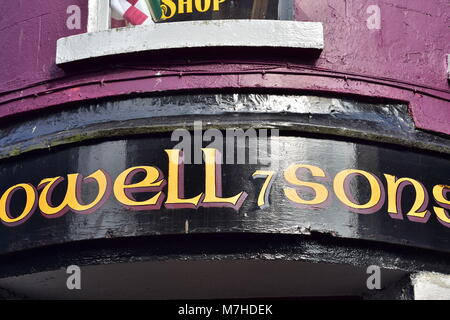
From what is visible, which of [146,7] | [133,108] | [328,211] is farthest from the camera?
[146,7]

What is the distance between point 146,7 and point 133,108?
1.75 metres

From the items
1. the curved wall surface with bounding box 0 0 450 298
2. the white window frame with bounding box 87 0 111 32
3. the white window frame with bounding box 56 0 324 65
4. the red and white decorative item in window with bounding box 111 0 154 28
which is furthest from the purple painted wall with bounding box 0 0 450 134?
the red and white decorative item in window with bounding box 111 0 154 28

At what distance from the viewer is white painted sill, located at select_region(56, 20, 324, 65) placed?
10.6m

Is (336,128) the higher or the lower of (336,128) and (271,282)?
the higher

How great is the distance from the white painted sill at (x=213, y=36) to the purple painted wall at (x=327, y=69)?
0.78 feet

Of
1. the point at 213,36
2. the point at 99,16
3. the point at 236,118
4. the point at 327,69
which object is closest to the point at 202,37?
the point at 213,36

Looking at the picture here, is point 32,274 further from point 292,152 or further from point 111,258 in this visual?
point 292,152

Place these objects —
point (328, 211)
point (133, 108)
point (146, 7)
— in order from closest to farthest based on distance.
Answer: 1. point (328, 211)
2. point (133, 108)
3. point (146, 7)

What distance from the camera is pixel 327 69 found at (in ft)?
35.1

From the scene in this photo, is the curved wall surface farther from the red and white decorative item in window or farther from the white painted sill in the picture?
the red and white decorative item in window

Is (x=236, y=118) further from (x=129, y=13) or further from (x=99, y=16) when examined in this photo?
(x=99, y=16)

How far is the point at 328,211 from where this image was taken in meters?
9.84
